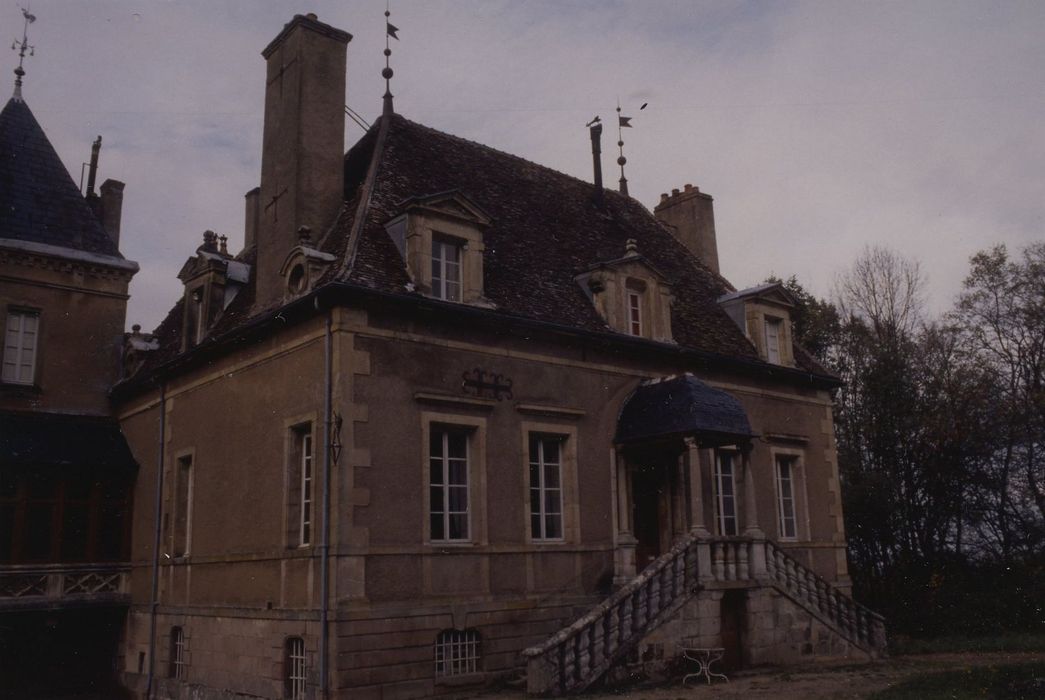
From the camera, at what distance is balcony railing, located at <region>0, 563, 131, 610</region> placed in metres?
17.9

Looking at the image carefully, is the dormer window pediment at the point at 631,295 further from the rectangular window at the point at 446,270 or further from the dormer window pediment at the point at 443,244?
the rectangular window at the point at 446,270

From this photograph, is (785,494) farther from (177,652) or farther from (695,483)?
(177,652)

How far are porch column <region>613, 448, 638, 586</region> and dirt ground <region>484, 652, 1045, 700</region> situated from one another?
254 centimetres

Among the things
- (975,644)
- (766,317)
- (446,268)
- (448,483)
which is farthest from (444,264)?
(975,644)

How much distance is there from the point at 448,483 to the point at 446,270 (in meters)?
3.56

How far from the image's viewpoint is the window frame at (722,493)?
1892 centimetres

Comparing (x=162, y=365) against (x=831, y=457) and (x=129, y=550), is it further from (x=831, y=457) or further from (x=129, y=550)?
(x=831, y=457)

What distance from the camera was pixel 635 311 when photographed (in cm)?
1864

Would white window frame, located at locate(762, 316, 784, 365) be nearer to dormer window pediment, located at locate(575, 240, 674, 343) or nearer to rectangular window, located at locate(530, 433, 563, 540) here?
dormer window pediment, located at locate(575, 240, 674, 343)

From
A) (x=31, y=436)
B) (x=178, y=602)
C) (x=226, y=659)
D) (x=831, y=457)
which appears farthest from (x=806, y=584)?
(x=31, y=436)

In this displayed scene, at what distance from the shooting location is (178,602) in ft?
57.6

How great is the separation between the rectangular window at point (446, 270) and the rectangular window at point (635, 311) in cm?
400

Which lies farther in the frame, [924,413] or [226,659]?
[924,413]

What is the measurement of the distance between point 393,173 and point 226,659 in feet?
29.5
